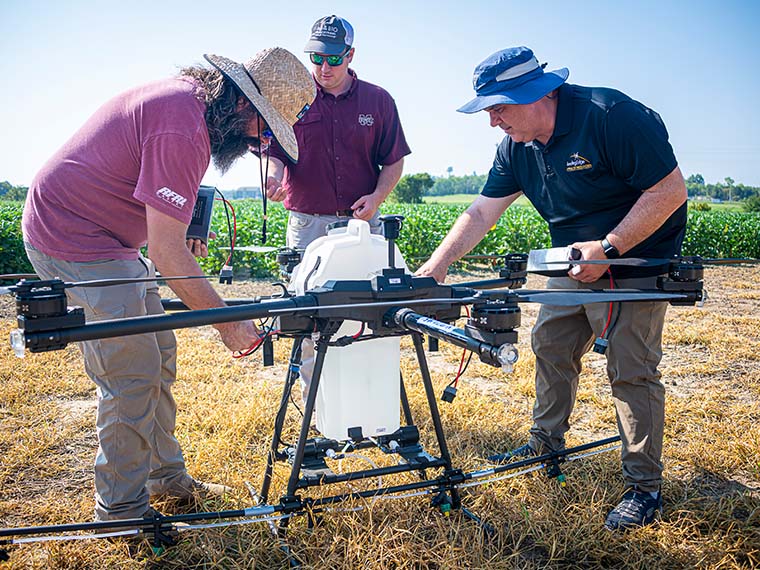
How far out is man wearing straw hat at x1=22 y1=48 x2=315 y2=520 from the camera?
2359 mm

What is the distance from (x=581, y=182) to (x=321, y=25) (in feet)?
6.66

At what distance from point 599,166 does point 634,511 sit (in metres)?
1.66

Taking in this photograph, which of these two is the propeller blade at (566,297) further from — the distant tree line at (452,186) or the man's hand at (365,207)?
the distant tree line at (452,186)

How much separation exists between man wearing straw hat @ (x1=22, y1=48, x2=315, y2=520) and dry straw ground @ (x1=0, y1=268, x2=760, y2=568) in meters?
0.56

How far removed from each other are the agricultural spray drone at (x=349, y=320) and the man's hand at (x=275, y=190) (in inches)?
51.8

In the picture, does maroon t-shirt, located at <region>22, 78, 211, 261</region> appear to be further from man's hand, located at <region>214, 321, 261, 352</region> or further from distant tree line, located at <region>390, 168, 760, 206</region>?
distant tree line, located at <region>390, 168, 760, 206</region>

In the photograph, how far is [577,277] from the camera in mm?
2928

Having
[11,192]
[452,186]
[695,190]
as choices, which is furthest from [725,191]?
[11,192]

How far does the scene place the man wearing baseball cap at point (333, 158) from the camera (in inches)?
158

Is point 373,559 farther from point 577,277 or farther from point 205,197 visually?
point 205,197

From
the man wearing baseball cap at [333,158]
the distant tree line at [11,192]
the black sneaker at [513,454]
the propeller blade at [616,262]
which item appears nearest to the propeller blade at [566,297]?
the propeller blade at [616,262]

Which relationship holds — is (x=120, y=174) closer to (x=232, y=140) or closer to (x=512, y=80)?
(x=232, y=140)

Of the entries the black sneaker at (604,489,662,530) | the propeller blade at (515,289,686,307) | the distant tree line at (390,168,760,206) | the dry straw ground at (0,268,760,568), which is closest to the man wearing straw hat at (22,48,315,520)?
the dry straw ground at (0,268,760,568)

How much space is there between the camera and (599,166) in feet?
9.61
